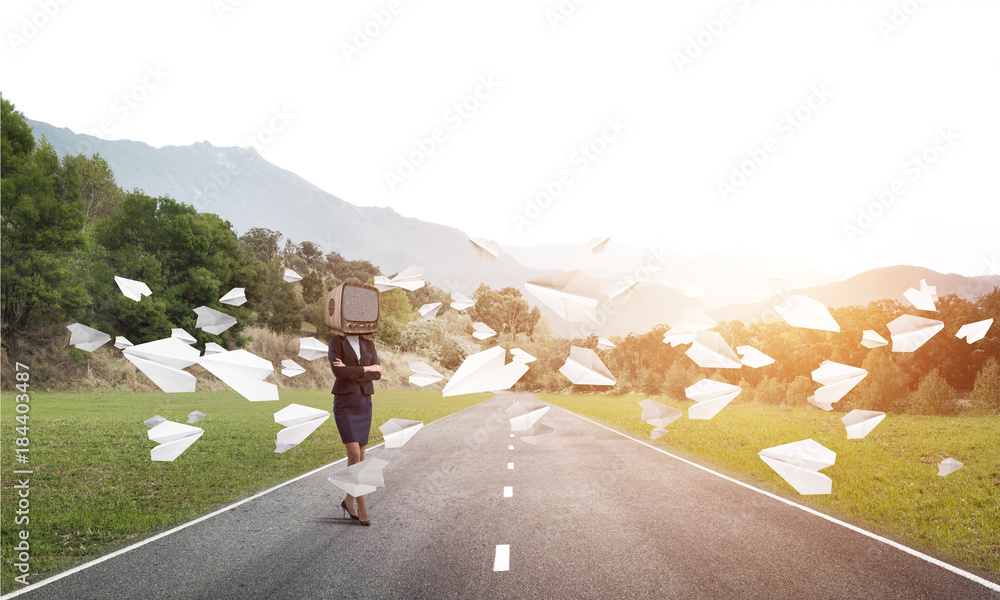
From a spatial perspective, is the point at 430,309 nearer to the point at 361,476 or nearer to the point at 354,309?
the point at 354,309

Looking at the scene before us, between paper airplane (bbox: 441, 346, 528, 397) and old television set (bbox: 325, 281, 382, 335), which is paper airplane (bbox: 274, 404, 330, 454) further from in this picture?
paper airplane (bbox: 441, 346, 528, 397)

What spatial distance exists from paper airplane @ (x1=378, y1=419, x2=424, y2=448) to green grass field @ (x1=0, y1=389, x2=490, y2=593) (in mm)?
3382

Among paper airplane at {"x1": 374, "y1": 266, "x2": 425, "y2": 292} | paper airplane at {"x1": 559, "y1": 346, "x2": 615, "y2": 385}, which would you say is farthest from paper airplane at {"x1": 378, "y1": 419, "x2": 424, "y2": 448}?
paper airplane at {"x1": 559, "y1": 346, "x2": 615, "y2": 385}

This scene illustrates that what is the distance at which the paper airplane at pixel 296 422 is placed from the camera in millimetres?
4340

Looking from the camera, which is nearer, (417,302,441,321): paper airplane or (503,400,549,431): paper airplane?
(503,400,549,431): paper airplane

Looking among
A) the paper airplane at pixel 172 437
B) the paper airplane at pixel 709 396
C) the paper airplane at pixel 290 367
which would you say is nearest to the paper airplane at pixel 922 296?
the paper airplane at pixel 709 396

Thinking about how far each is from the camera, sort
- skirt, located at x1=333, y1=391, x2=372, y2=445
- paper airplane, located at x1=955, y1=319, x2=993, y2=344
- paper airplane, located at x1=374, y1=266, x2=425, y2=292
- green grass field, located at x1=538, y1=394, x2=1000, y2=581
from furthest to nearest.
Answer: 1. green grass field, located at x1=538, y1=394, x2=1000, y2=581
2. skirt, located at x1=333, y1=391, x2=372, y2=445
3. paper airplane, located at x1=955, y1=319, x2=993, y2=344
4. paper airplane, located at x1=374, y1=266, x2=425, y2=292

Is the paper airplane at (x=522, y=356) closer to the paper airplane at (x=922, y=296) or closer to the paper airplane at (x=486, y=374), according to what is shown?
the paper airplane at (x=486, y=374)

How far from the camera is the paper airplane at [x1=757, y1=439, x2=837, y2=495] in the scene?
4.71 meters

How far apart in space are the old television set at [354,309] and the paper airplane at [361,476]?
1.02 meters

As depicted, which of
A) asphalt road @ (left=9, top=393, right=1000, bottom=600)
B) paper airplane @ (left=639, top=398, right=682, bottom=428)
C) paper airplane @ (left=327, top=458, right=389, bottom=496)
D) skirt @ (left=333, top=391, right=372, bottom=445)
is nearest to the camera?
paper airplane @ (left=327, top=458, right=389, bottom=496)

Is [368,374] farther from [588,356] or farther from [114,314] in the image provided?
[114,314]

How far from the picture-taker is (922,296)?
4.35 metres

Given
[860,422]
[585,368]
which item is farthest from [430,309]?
[860,422]
